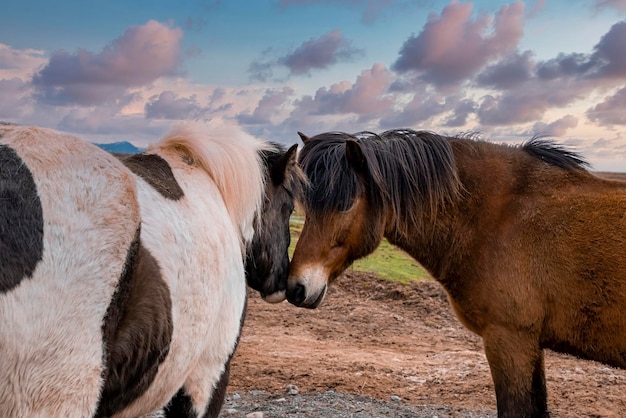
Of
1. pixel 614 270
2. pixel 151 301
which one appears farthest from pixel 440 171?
pixel 151 301

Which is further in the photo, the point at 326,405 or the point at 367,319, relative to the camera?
the point at 367,319

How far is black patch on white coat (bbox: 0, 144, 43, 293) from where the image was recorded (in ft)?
5.66

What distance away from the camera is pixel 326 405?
17.5 ft

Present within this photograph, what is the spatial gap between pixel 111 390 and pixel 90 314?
0.37 meters

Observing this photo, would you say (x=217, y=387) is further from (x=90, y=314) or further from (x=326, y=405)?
(x=326, y=405)

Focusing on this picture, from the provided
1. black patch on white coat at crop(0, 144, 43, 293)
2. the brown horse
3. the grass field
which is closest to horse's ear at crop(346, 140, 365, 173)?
the brown horse

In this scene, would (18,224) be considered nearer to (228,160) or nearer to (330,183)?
(228,160)

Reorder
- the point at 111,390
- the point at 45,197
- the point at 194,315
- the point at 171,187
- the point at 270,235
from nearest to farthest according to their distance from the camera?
the point at 45,197 < the point at 111,390 < the point at 194,315 < the point at 171,187 < the point at 270,235

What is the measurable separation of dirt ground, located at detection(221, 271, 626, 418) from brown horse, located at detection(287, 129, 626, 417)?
68.7 inches

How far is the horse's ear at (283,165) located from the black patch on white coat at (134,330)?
1588mm

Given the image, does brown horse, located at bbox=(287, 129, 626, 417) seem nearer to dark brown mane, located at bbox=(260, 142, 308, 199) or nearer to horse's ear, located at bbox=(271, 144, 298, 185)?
dark brown mane, located at bbox=(260, 142, 308, 199)

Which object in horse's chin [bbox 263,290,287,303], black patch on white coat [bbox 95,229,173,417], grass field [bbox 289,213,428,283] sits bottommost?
grass field [bbox 289,213,428,283]

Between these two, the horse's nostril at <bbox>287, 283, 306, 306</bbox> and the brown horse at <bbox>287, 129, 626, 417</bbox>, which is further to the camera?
the horse's nostril at <bbox>287, 283, 306, 306</bbox>

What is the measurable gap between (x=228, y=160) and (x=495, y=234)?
2.09 meters
